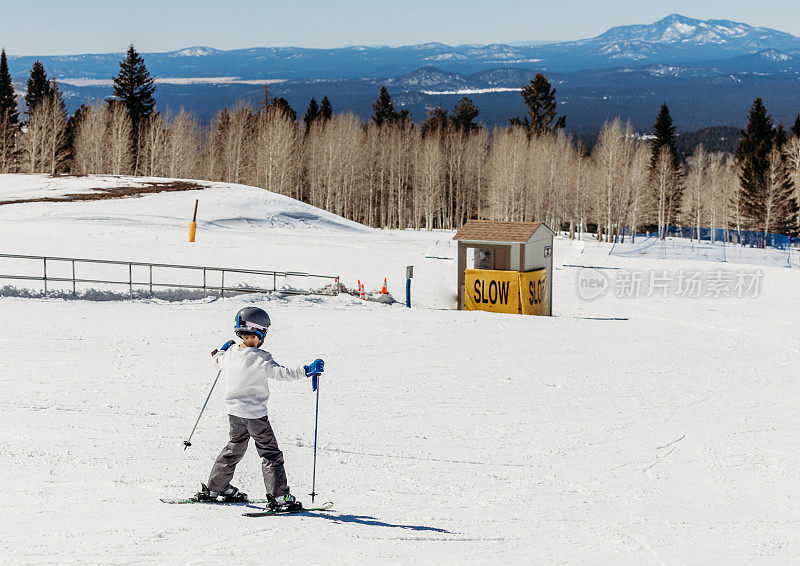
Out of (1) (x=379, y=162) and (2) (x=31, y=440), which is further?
(1) (x=379, y=162)

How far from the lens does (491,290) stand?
86.8 feet

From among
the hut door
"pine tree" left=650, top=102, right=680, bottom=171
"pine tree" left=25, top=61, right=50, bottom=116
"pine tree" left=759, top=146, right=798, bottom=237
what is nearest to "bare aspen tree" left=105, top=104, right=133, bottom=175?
"pine tree" left=25, top=61, right=50, bottom=116

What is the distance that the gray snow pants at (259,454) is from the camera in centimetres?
747

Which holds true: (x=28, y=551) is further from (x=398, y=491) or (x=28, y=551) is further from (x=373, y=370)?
(x=373, y=370)

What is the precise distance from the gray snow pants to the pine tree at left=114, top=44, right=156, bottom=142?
285 feet

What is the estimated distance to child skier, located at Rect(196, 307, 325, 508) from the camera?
289 inches

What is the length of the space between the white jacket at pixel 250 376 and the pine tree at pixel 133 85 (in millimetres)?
87081

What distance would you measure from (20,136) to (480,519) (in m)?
93.6

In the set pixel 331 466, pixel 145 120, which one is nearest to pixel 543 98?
pixel 145 120

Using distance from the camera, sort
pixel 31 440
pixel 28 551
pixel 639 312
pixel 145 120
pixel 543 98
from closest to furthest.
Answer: pixel 28 551
pixel 31 440
pixel 639 312
pixel 145 120
pixel 543 98

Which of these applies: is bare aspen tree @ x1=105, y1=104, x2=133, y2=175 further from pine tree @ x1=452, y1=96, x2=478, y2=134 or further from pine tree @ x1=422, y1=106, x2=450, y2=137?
pine tree @ x1=452, y1=96, x2=478, y2=134

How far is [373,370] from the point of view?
16.4 meters

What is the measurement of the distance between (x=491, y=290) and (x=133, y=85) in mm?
74349

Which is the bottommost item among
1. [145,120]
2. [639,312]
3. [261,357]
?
[639,312]
